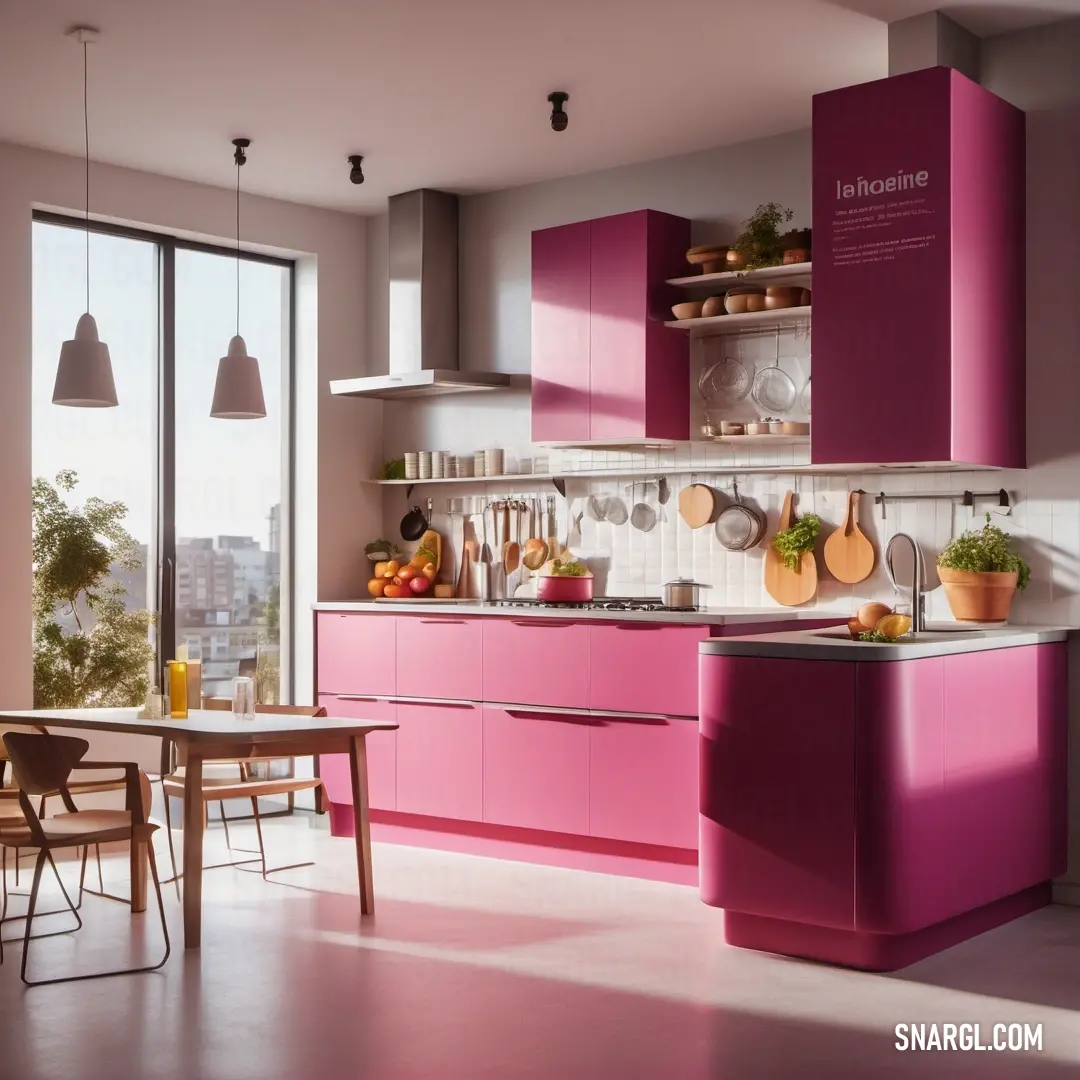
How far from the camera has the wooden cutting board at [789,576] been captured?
233 inches

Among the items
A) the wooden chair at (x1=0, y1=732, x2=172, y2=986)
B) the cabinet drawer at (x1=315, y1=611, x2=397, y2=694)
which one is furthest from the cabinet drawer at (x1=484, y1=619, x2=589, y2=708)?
the wooden chair at (x1=0, y1=732, x2=172, y2=986)

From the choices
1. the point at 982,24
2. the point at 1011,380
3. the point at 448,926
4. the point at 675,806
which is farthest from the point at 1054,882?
the point at 982,24

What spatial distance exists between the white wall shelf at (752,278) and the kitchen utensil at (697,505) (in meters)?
0.87

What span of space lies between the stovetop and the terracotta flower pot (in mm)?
1091

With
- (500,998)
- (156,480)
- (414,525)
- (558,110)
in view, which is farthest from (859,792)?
(156,480)

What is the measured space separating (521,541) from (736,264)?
70.9 inches

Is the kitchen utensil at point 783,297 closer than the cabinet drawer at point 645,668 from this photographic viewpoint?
No

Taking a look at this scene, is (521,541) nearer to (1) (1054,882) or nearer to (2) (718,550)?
(2) (718,550)

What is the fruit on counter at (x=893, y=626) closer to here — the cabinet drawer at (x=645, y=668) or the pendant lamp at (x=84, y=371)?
the cabinet drawer at (x=645, y=668)

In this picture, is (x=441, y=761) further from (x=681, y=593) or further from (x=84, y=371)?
(x=84, y=371)

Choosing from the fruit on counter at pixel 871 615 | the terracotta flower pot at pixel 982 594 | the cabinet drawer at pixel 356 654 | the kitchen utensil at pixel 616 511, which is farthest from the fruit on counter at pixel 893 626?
the cabinet drawer at pixel 356 654

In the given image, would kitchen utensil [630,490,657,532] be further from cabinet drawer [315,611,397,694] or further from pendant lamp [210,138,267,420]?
pendant lamp [210,138,267,420]

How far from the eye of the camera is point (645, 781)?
5641mm

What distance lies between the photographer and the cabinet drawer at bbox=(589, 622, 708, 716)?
5516 millimetres
